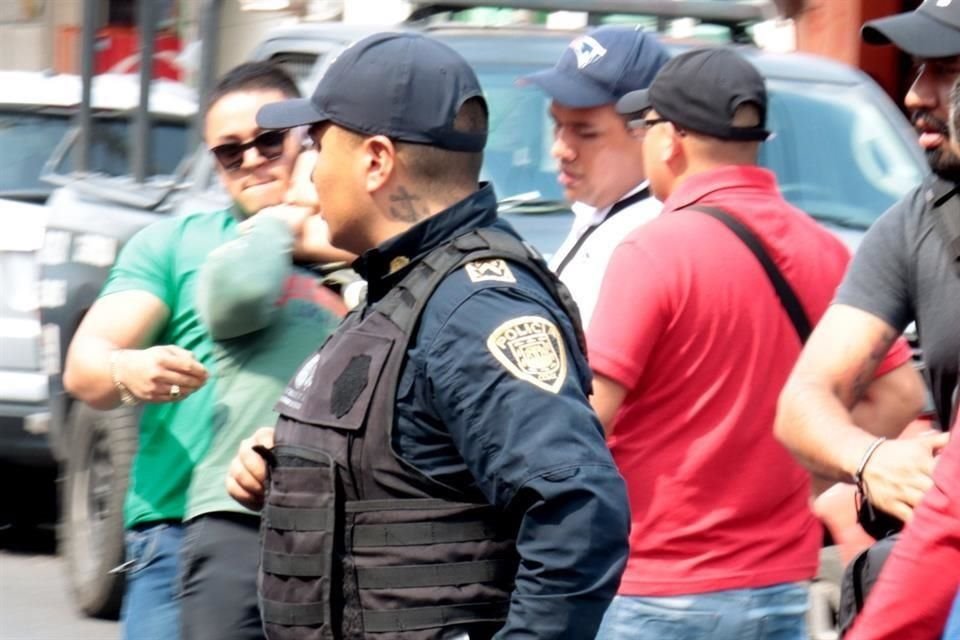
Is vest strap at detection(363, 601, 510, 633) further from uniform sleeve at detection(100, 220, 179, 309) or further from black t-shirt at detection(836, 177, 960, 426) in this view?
uniform sleeve at detection(100, 220, 179, 309)

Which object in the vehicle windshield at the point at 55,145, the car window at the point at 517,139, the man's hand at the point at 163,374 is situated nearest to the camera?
the man's hand at the point at 163,374

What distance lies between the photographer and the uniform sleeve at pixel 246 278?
11.6ft

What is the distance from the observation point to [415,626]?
9.21 ft

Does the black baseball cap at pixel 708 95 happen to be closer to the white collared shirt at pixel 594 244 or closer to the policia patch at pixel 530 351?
the white collared shirt at pixel 594 244

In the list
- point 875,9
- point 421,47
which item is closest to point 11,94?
point 875,9

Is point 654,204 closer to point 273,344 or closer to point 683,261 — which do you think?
point 683,261

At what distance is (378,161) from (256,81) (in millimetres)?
1233

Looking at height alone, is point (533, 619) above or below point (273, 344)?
above

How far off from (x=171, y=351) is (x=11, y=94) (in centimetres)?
723

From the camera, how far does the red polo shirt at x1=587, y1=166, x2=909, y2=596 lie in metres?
3.74

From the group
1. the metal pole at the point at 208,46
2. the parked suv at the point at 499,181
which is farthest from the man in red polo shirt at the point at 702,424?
the metal pole at the point at 208,46

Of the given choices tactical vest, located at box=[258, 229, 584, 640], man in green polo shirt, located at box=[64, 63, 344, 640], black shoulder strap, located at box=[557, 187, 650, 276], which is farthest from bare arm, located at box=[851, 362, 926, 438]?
tactical vest, located at box=[258, 229, 584, 640]

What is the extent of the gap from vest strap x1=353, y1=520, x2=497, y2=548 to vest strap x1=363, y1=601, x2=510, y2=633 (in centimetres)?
9

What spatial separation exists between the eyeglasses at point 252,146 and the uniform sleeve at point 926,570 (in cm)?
175
